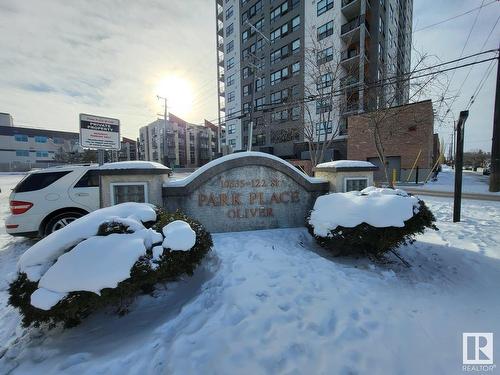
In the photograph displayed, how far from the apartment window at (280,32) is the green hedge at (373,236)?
39437 mm

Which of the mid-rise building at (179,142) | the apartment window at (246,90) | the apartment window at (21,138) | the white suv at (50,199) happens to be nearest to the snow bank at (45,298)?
the white suv at (50,199)

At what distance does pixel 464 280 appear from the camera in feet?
13.8

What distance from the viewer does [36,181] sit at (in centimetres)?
591

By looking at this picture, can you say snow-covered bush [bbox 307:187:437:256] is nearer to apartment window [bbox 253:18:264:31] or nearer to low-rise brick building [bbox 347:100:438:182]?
low-rise brick building [bbox 347:100:438:182]

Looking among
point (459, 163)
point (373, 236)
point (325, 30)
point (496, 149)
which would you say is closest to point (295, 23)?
point (325, 30)

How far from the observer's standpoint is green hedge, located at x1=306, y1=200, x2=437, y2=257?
4.42 meters

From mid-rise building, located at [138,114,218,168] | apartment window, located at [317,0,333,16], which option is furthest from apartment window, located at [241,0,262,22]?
mid-rise building, located at [138,114,218,168]

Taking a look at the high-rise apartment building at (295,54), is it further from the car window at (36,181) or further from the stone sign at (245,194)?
the car window at (36,181)

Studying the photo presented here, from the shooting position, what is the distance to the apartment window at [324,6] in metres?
29.8

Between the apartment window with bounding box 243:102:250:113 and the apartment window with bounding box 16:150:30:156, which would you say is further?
the apartment window with bounding box 16:150:30:156

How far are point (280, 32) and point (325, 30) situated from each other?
941 centimetres

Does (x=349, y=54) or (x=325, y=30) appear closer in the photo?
(x=349, y=54)

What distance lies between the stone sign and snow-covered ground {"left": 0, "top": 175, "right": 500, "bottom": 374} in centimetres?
156

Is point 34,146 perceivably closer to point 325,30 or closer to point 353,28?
point 325,30
